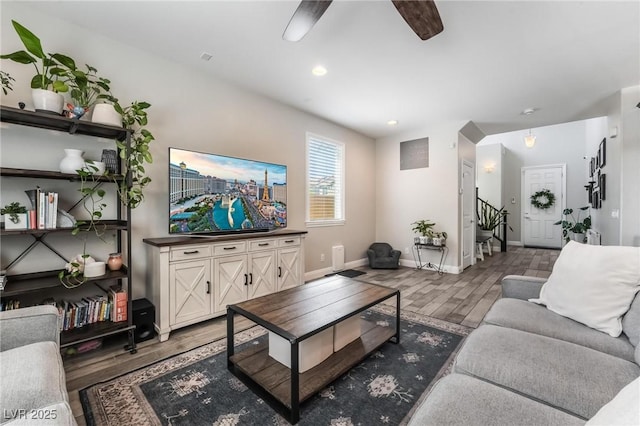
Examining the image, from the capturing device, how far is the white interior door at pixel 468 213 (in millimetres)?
4945

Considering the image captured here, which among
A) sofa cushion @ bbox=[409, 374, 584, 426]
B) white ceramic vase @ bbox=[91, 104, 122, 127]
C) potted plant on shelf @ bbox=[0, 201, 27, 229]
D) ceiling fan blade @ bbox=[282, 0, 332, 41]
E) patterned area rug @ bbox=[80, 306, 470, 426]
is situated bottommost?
patterned area rug @ bbox=[80, 306, 470, 426]

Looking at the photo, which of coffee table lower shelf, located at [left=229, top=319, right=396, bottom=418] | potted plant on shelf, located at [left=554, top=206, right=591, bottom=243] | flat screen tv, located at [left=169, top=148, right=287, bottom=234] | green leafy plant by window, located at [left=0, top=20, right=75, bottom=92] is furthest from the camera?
potted plant on shelf, located at [left=554, top=206, right=591, bottom=243]

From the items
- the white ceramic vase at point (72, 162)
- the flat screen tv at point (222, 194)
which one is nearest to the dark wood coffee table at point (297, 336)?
the flat screen tv at point (222, 194)

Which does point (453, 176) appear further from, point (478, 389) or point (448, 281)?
point (478, 389)

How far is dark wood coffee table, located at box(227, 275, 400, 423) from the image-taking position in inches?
58.9

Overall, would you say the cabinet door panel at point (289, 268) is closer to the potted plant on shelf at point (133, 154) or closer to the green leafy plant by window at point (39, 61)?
the potted plant on shelf at point (133, 154)

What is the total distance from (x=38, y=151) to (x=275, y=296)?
218 centimetres

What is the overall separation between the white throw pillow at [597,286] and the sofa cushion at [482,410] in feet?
3.01

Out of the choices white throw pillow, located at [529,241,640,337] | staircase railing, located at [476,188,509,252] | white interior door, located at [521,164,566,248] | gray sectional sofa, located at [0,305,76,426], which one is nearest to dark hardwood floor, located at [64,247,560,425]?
gray sectional sofa, located at [0,305,76,426]

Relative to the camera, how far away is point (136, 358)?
6.77 feet

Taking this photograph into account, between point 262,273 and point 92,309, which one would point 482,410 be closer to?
point 262,273

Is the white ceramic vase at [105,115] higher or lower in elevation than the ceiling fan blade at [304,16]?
lower

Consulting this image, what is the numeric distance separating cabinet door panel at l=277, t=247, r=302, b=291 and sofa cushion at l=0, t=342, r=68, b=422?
6.87 ft

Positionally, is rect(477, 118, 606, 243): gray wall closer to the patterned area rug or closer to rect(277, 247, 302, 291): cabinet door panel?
rect(277, 247, 302, 291): cabinet door panel
